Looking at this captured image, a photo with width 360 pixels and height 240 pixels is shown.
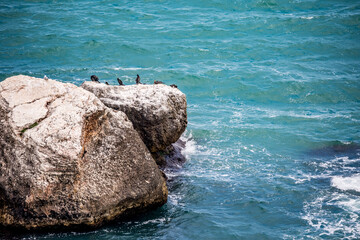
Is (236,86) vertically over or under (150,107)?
→ under

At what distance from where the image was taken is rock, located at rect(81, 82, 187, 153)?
11617 mm

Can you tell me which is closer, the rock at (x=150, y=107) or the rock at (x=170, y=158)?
the rock at (x=150, y=107)

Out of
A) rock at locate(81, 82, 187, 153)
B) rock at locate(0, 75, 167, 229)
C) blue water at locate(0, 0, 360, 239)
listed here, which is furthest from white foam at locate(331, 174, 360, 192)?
rock at locate(0, 75, 167, 229)

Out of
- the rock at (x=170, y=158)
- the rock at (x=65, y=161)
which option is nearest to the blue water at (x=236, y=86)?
the rock at (x=170, y=158)

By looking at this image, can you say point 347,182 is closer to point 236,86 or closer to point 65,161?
point 65,161

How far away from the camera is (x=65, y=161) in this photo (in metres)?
8.95

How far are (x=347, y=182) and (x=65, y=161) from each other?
8165 millimetres

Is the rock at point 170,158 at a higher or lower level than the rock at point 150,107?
lower

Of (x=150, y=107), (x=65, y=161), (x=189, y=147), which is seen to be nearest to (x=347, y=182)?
(x=189, y=147)

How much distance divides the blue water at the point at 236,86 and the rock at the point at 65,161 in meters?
0.59

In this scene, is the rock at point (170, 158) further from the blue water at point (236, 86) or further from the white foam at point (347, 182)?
the white foam at point (347, 182)

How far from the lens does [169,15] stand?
1231 inches

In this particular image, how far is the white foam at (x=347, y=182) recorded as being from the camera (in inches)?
471

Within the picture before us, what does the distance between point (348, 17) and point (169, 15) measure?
12.6 metres
